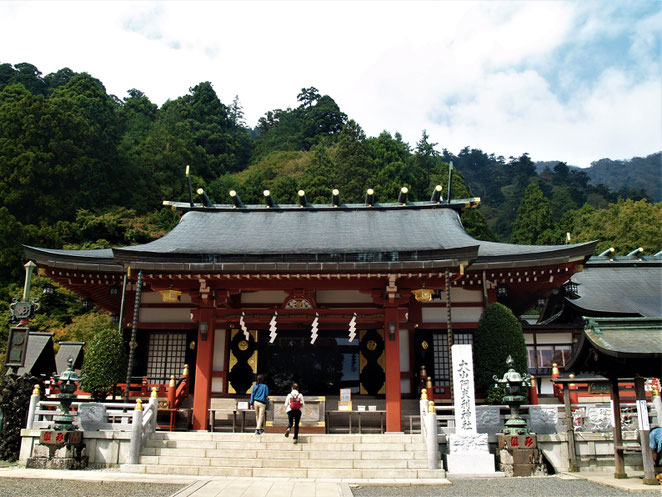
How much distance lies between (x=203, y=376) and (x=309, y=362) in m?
3.51

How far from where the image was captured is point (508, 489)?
9625 mm

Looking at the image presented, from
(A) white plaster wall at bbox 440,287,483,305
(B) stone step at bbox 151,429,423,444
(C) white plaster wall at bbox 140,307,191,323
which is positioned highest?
(A) white plaster wall at bbox 440,287,483,305

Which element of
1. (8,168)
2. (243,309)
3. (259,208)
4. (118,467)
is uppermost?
(8,168)

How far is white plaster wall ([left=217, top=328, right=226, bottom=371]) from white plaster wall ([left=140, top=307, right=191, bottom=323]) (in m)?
1.12

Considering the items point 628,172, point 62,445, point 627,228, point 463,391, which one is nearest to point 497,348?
point 463,391

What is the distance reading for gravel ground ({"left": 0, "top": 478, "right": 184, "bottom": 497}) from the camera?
8.82 m

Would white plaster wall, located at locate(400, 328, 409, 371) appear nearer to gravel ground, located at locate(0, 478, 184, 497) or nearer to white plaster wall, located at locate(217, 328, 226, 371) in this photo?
white plaster wall, located at locate(217, 328, 226, 371)

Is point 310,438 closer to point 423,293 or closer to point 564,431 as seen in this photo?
point 423,293

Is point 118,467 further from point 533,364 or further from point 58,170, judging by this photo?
point 58,170

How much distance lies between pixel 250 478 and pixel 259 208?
12653 mm

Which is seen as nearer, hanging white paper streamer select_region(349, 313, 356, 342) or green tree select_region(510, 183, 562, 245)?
hanging white paper streamer select_region(349, 313, 356, 342)

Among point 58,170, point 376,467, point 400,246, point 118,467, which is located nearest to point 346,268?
point 400,246

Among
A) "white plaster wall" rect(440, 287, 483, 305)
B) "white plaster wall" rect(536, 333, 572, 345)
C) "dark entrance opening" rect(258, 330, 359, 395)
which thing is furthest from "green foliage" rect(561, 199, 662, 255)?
"dark entrance opening" rect(258, 330, 359, 395)

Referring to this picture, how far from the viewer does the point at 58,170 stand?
40375 mm
